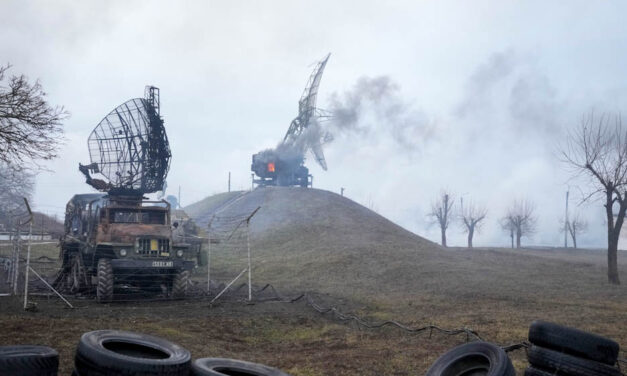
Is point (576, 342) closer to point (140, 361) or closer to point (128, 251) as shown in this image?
point (140, 361)

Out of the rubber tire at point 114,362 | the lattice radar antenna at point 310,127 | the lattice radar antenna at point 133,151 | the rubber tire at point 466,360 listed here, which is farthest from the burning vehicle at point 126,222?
the lattice radar antenna at point 310,127

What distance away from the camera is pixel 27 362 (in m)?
6.07

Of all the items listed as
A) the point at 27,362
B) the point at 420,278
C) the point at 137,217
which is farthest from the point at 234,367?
the point at 420,278

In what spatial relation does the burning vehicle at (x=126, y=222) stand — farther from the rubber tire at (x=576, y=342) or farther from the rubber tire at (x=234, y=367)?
the rubber tire at (x=576, y=342)

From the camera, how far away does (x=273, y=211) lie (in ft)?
175

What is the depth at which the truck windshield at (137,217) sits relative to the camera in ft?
57.2

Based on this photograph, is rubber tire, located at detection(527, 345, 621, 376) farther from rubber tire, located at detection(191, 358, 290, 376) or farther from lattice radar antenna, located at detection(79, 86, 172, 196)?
lattice radar antenna, located at detection(79, 86, 172, 196)

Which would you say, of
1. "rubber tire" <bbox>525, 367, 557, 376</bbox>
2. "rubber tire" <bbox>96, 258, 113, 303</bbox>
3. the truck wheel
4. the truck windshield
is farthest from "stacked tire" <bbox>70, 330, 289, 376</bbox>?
the truck windshield

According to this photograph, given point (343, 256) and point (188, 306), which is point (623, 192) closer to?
point (343, 256)

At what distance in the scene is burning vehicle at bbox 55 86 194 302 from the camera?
53.8 feet

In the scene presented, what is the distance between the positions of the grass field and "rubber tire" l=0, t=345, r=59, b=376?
1.80 m

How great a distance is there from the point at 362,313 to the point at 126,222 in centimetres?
844

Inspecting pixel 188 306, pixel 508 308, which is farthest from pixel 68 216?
pixel 508 308

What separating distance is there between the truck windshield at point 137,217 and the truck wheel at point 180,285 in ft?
7.50
